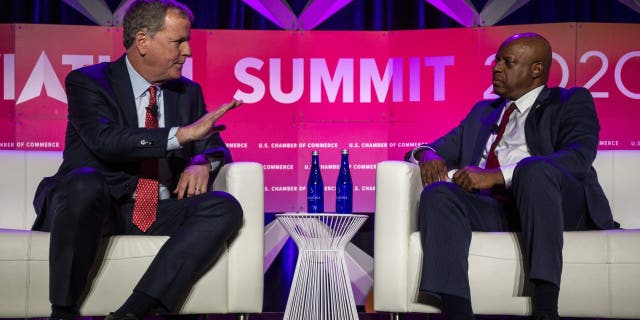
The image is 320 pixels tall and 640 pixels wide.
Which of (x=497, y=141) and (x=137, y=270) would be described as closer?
(x=137, y=270)

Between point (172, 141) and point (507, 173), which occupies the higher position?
point (172, 141)

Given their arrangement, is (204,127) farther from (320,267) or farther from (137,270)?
(320,267)

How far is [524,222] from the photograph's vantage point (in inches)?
106

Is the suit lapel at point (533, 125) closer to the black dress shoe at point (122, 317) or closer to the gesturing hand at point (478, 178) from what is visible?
the gesturing hand at point (478, 178)

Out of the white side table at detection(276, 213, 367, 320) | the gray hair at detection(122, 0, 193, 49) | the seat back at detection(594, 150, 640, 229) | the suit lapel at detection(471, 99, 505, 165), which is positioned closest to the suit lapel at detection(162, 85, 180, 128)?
the gray hair at detection(122, 0, 193, 49)

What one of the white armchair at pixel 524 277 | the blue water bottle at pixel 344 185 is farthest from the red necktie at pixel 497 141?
the blue water bottle at pixel 344 185

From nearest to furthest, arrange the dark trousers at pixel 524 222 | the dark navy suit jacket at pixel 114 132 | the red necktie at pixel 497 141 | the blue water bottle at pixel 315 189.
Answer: the dark trousers at pixel 524 222, the dark navy suit jacket at pixel 114 132, the red necktie at pixel 497 141, the blue water bottle at pixel 315 189

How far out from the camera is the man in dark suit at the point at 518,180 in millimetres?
2648

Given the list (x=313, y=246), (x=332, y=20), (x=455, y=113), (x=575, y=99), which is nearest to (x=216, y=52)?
(x=332, y=20)

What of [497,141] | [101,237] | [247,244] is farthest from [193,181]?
[497,141]

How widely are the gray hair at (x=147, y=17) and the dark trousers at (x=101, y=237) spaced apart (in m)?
0.68

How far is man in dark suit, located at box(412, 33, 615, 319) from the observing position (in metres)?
2.65

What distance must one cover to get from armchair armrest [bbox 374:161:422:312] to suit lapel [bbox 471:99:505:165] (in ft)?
1.59

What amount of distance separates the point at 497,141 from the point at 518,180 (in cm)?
63
